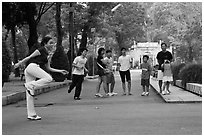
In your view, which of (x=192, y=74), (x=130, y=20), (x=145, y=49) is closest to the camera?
(x=192, y=74)

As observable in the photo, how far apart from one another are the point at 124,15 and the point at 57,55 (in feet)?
69.7

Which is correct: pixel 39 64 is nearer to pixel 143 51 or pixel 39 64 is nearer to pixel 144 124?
pixel 144 124

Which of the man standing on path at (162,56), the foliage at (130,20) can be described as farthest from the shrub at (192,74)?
the foliage at (130,20)

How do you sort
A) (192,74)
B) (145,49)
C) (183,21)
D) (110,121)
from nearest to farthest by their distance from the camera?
(110,121) < (192,74) < (183,21) < (145,49)

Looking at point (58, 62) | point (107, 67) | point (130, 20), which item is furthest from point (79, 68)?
point (130, 20)

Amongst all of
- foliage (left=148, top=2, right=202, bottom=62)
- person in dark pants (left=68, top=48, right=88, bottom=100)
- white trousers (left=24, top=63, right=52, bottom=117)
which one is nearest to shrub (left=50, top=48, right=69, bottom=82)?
foliage (left=148, top=2, right=202, bottom=62)

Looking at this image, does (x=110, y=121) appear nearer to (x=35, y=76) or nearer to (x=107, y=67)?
(x=35, y=76)

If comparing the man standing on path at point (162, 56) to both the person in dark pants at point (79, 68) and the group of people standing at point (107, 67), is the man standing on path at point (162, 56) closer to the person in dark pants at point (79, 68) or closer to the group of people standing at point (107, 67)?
the group of people standing at point (107, 67)

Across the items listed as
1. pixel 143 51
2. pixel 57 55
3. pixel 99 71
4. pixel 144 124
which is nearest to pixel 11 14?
pixel 57 55

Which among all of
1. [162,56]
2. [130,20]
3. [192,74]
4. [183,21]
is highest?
[130,20]

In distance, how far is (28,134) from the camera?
6727 mm

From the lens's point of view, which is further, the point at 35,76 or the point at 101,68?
the point at 101,68

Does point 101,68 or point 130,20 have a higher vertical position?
point 130,20

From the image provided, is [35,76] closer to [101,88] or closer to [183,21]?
[101,88]
